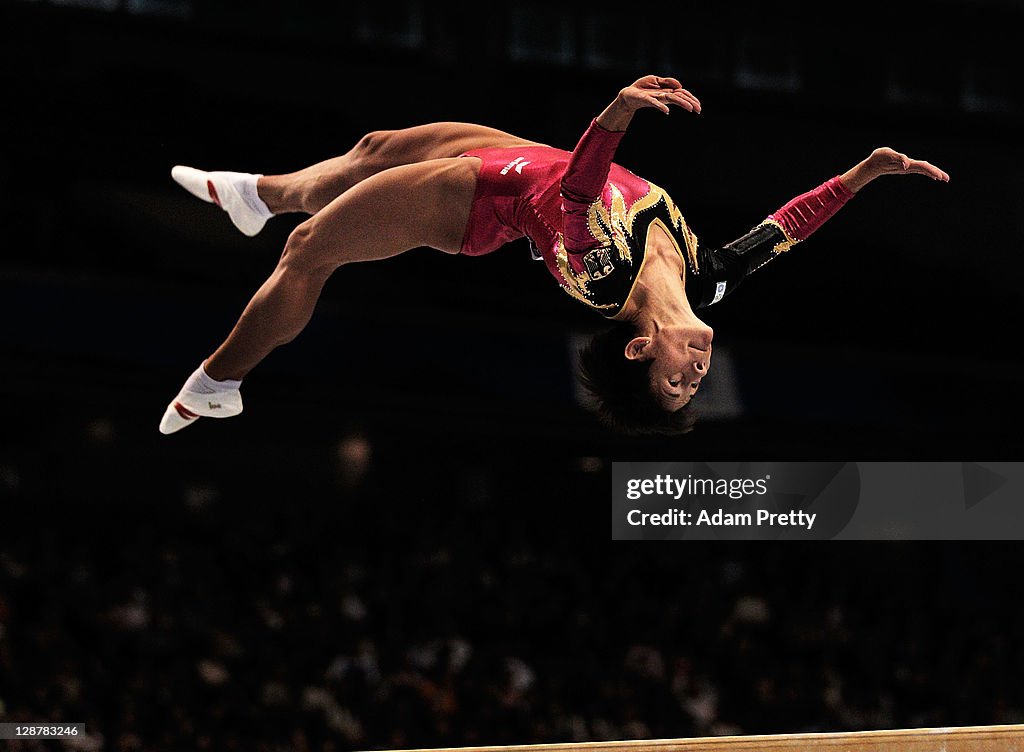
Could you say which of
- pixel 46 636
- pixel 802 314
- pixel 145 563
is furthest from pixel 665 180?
pixel 46 636

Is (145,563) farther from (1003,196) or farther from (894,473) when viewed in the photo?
(1003,196)

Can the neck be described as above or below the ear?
above

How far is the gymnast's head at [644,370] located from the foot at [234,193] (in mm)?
1369

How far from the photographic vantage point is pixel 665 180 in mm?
4805

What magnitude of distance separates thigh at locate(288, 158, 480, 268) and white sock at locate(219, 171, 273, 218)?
0.50 meters

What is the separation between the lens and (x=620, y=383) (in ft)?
11.2

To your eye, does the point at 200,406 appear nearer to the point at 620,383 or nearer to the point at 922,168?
the point at 620,383

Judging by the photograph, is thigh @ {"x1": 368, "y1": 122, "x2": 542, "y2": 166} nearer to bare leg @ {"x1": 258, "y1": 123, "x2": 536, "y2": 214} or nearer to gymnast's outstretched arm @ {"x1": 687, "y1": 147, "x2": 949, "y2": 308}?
bare leg @ {"x1": 258, "y1": 123, "x2": 536, "y2": 214}

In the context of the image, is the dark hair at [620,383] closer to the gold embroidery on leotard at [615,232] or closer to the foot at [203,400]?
the gold embroidery on leotard at [615,232]

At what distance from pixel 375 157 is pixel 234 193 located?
562 mm

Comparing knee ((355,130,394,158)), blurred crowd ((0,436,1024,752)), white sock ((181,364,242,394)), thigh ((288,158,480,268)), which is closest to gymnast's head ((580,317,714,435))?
thigh ((288,158,480,268))

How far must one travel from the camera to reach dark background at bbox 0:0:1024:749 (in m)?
4.54

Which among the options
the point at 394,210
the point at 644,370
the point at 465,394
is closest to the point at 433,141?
the point at 394,210

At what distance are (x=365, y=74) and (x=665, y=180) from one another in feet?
4.07
